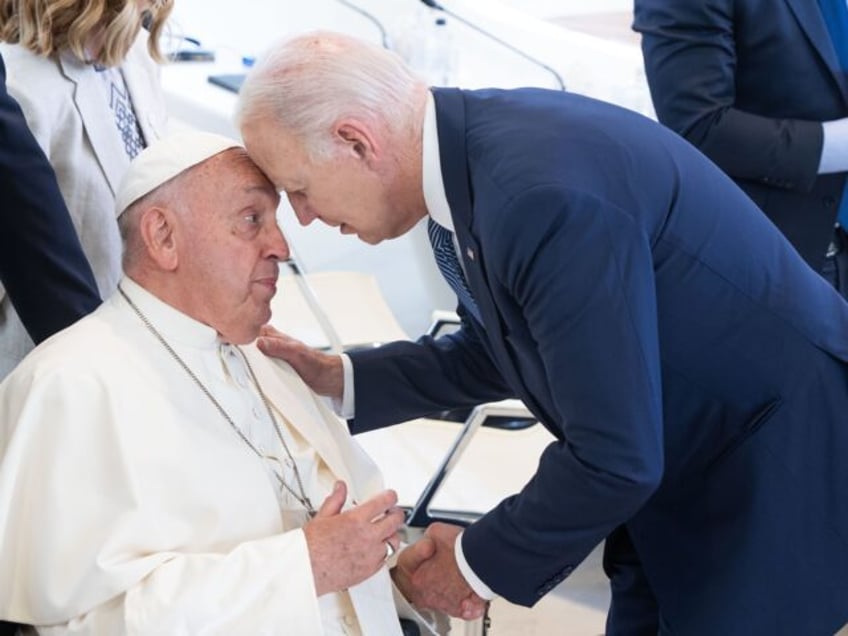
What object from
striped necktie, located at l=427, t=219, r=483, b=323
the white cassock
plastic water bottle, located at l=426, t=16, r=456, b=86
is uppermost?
striped necktie, located at l=427, t=219, r=483, b=323

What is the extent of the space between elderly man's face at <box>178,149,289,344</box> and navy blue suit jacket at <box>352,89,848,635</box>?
341mm

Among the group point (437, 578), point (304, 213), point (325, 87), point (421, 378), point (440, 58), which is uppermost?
point (325, 87)

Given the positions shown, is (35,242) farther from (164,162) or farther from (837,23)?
(837,23)

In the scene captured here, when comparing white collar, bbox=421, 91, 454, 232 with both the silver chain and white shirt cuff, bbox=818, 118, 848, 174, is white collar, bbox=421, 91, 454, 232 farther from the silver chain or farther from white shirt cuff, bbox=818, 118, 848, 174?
white shirt cuff, bbox=818, 118, 848, 174

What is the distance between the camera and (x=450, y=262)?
212 centimetres

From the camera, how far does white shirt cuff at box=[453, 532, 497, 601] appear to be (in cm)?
205

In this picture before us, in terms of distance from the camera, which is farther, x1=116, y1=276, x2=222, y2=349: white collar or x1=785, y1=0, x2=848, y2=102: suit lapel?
x1=785, y1=0, x2=848, y2=102: suit lapel

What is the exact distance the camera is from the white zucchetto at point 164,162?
197 centimetres

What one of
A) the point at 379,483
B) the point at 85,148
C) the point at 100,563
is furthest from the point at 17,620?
the point at 85,148

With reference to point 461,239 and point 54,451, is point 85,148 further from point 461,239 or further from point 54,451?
point 461,239

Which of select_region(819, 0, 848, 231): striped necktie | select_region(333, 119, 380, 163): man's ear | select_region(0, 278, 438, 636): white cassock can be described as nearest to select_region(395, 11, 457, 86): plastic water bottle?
select_region(819, 0, 848, 231): striped necktie

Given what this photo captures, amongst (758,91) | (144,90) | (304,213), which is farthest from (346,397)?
(758,91)

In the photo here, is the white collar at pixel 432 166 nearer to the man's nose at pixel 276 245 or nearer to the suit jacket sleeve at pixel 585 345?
the suit jacket sleeve at pixel 585 345

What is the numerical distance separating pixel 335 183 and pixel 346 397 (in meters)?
0.68
